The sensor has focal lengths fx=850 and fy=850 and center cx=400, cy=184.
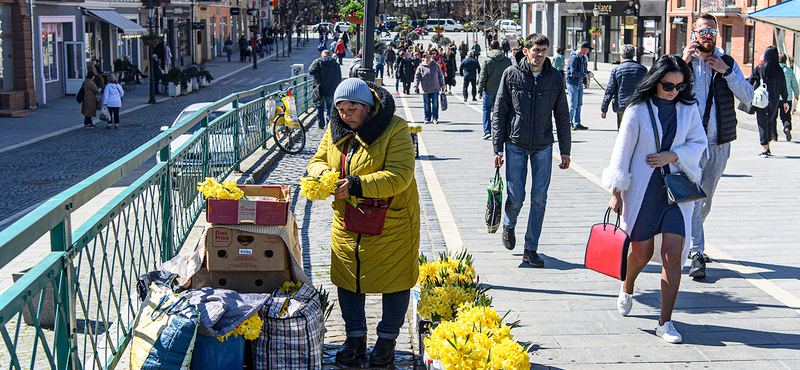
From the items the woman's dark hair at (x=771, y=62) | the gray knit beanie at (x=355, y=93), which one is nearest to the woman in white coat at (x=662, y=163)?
the gray knit beanie at (x=355, y=93)

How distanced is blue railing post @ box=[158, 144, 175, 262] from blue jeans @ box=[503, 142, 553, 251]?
2574 mm

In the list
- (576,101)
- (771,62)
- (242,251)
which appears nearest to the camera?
(242,251)

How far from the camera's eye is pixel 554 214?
8.51 m

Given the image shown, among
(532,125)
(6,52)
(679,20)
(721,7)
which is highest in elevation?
(721,7)

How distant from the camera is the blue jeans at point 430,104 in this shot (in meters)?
17.9

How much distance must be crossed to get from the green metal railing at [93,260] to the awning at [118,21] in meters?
29.1

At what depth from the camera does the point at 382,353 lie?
4.52 metres

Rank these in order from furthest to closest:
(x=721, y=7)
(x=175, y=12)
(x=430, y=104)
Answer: (x=175, y=12) → (x=721, y=7) → (x=430, y=104)

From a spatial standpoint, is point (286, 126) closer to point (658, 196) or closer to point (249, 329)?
point (658, 196)

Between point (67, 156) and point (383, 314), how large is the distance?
13363mm

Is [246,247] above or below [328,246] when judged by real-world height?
above

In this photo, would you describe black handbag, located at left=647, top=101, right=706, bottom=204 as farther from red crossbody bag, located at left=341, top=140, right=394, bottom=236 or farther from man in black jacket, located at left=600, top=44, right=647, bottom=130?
man in black jacket, located at left=600, top=44, right=647, bottom=130

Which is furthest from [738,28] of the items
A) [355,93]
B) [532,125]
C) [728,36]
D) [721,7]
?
[355,93]

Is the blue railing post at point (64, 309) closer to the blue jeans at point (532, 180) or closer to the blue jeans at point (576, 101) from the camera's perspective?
the blue jeans at point (532, 180)
